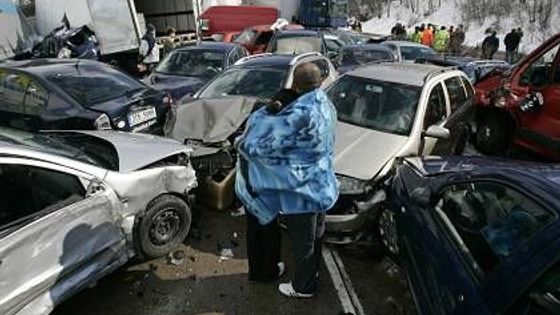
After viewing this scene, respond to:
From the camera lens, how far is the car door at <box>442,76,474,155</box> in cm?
689

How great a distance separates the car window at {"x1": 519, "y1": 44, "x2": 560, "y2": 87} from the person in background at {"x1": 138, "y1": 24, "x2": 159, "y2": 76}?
9362 mm

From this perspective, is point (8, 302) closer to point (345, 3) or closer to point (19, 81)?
point (19, 81)

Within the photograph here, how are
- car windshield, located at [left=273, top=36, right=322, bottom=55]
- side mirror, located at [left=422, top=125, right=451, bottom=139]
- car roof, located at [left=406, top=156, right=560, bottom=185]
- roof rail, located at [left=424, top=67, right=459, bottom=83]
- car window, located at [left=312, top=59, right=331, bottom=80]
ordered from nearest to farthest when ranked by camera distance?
car roof, located at [left=406, top=156, right=560, bottom=185] → side mirror, located at [left=422, top=125, right=451, bottom=139] → roof rail, located at [left=424, top=67, right=459, bottom=83] → car window, located at [left=312, top=59, right=331, bottom=80] → car windshield, located at [left=273, top=36, right=322, bottom=55]

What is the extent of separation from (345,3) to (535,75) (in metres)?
22.1

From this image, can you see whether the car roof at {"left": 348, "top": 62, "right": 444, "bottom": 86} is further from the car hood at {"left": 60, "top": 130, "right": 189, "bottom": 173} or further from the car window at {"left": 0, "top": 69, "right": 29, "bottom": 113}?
the car window at {"left": 0, "top": 69, "right": 29, "bottom": 113}

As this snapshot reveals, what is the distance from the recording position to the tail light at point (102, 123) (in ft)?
22.3

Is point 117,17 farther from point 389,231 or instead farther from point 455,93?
point 389,231

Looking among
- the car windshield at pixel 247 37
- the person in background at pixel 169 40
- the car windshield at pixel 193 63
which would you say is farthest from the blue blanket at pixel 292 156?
the car windshield at pixel 247 37

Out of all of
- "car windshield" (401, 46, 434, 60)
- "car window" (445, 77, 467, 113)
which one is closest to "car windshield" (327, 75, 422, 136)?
"car window" (445, 77, 467, 113)

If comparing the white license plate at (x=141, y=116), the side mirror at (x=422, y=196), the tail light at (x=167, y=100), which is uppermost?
the side mirror at (x=422, y=196)

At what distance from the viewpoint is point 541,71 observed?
7.67m

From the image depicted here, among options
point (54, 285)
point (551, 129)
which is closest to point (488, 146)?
point (551, 129)

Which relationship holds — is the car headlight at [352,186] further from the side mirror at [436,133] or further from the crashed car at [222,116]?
the crashed car at [222,116]

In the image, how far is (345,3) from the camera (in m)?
28.7
